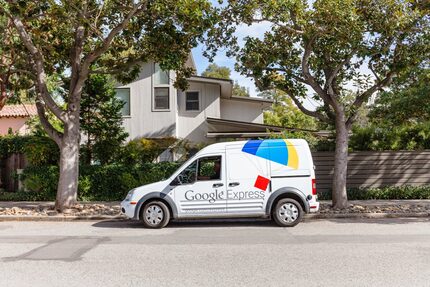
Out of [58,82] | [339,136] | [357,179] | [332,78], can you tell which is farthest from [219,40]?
[58,82]

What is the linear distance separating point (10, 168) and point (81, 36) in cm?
733

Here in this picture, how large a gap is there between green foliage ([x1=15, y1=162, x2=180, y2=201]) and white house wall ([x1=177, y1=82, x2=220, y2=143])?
6.50 meters

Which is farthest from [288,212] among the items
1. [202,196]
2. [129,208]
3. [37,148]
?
[37,148]

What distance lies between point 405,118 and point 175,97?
1058cm

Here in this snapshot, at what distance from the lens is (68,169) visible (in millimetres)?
13711

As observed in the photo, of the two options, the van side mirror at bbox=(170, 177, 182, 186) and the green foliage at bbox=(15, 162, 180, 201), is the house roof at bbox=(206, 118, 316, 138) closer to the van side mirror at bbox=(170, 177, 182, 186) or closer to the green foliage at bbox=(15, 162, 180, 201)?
the green foliage at bbox=(15, 162, 180, 201)

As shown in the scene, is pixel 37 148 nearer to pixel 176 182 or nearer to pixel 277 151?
pixel 176 182

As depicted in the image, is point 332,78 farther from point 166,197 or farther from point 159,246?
point 159,246

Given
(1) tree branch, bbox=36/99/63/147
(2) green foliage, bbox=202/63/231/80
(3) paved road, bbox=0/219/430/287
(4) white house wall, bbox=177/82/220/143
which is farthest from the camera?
(2) green foliage, bbox=202/63/231/80

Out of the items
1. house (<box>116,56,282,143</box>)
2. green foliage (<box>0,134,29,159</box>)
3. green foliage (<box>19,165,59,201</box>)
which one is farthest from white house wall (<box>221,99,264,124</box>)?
green foliage (<box>19,165,59,201</box>)

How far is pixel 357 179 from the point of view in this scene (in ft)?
54.9

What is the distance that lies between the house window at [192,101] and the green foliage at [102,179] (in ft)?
23.3

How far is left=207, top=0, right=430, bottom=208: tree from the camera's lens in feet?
40.0

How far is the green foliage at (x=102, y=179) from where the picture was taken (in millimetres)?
16578
